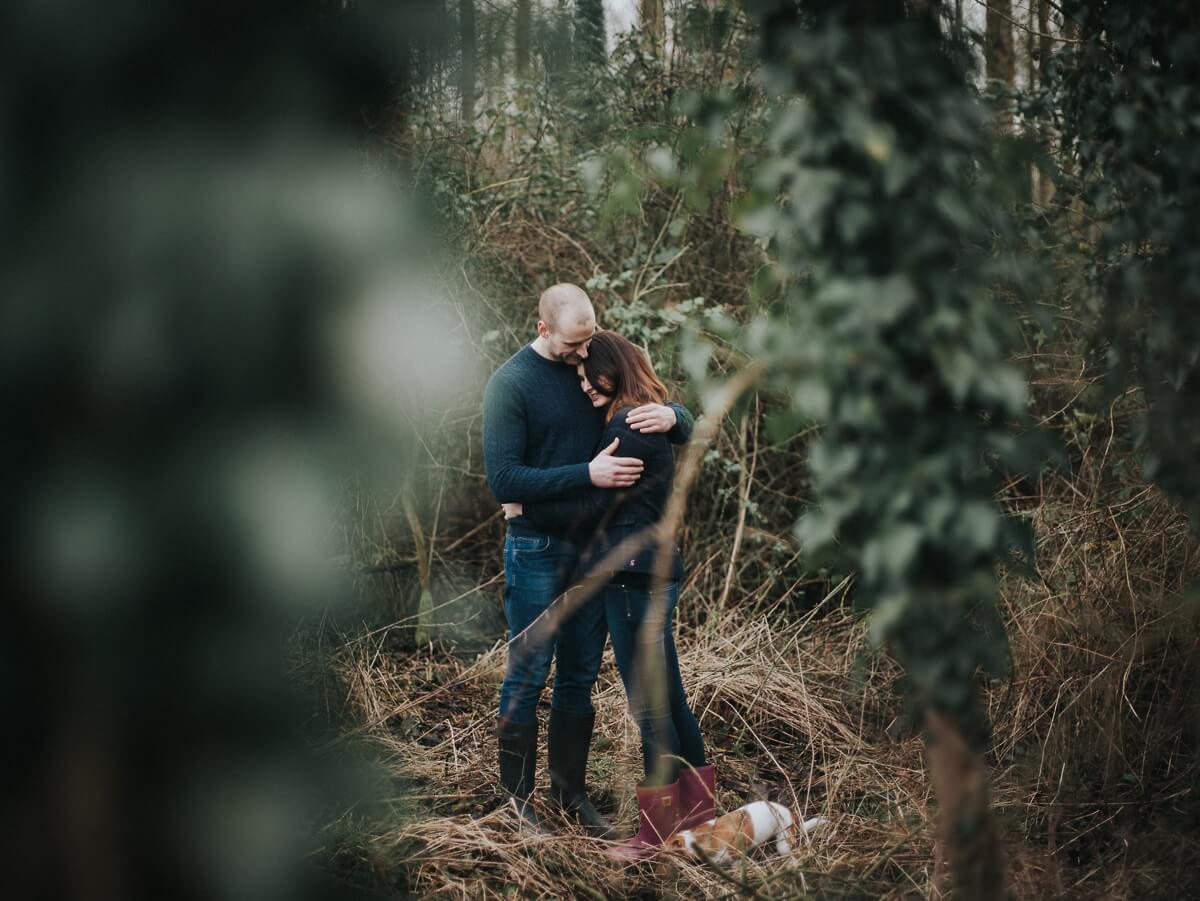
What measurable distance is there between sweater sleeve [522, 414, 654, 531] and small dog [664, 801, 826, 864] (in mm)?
1049

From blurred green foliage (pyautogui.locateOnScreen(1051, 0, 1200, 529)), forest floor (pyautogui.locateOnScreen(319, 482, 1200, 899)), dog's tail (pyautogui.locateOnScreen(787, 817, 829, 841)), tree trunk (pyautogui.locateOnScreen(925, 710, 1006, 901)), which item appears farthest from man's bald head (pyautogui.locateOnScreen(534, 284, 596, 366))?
tree trunk (pyautogui.locateOnScreen(925, 710, 1006, 901))

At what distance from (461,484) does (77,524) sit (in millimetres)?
4951

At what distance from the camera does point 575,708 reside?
11.9 ft

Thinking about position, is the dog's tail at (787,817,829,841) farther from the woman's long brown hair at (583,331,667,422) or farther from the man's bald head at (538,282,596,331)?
the man's bald head at (538,282,596,331)

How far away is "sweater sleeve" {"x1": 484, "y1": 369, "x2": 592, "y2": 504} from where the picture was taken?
343 centimetres

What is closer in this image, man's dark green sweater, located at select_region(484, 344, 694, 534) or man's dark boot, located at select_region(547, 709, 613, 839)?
man's dark green sweater, located at select_region(484, 344, 694, 534)

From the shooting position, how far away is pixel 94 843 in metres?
1.00

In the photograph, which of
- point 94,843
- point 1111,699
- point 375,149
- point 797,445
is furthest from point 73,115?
point 797,445

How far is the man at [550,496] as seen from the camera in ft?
11.4

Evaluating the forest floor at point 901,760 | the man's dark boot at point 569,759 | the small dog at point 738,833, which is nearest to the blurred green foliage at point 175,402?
the forest floor at point 901,760

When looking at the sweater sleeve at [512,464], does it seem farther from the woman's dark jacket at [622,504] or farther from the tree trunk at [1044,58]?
the tree trunk at [1044,58]

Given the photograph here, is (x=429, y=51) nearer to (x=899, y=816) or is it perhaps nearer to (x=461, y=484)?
(x=899, y=816)

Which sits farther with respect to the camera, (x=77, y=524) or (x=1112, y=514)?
(x=1112, y=514)

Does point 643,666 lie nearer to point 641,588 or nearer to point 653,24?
point 641,588
